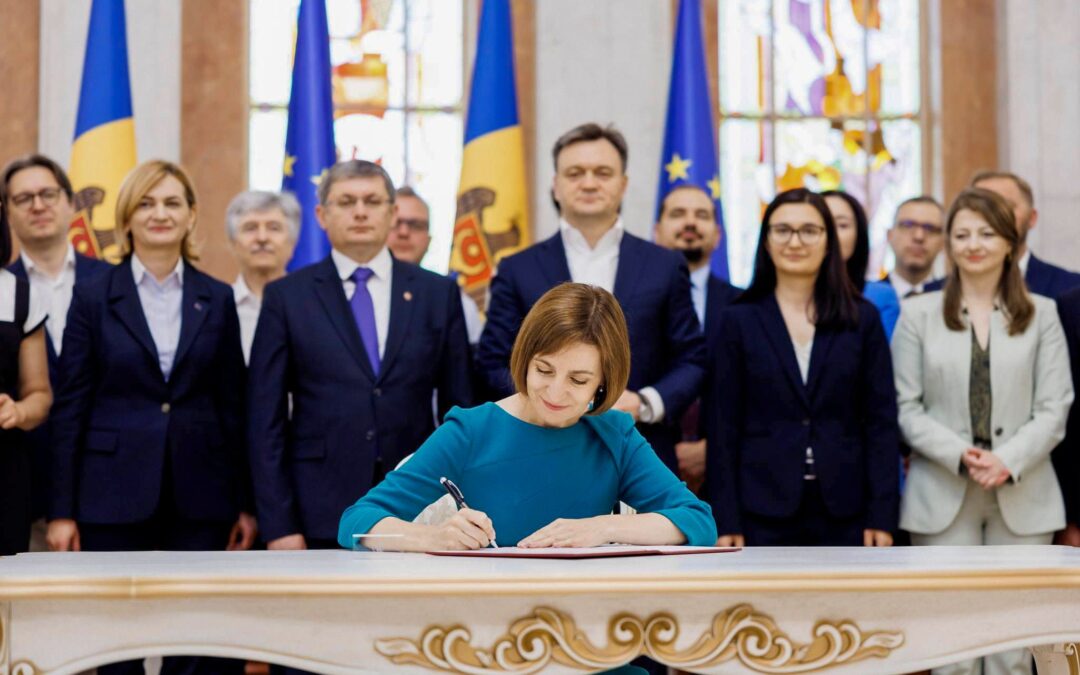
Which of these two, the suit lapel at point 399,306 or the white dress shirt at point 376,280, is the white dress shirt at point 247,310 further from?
the suit lapel at point 399,306

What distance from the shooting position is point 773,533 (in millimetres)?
4352

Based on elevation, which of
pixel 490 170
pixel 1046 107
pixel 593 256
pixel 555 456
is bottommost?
pixel 555 456

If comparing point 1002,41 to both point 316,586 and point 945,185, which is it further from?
point 316,586

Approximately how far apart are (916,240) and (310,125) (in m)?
2.64

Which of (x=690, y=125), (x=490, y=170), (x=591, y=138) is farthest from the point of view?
(x=690, y=125)

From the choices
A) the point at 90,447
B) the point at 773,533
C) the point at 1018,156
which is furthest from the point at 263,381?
the point at 1018,156

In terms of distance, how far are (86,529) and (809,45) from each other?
16.5 ft

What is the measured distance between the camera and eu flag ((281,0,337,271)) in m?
6.06

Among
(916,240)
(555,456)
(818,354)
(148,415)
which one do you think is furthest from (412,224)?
(555,456)

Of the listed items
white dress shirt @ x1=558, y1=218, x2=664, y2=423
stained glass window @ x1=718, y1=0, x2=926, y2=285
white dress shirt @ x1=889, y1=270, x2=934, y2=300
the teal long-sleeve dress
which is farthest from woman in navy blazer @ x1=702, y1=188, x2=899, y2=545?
stained glass window @ x1=718, y1=0, x2=926, y2=285

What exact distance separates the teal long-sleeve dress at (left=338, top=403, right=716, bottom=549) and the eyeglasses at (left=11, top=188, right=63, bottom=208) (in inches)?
93.3

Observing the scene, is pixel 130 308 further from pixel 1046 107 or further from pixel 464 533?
pixel 1046 107

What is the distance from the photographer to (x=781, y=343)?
14.5 ft

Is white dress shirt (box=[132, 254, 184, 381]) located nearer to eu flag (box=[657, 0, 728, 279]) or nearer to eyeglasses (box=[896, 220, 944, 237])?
eu flag (box=[657, 0, 728, 279])
